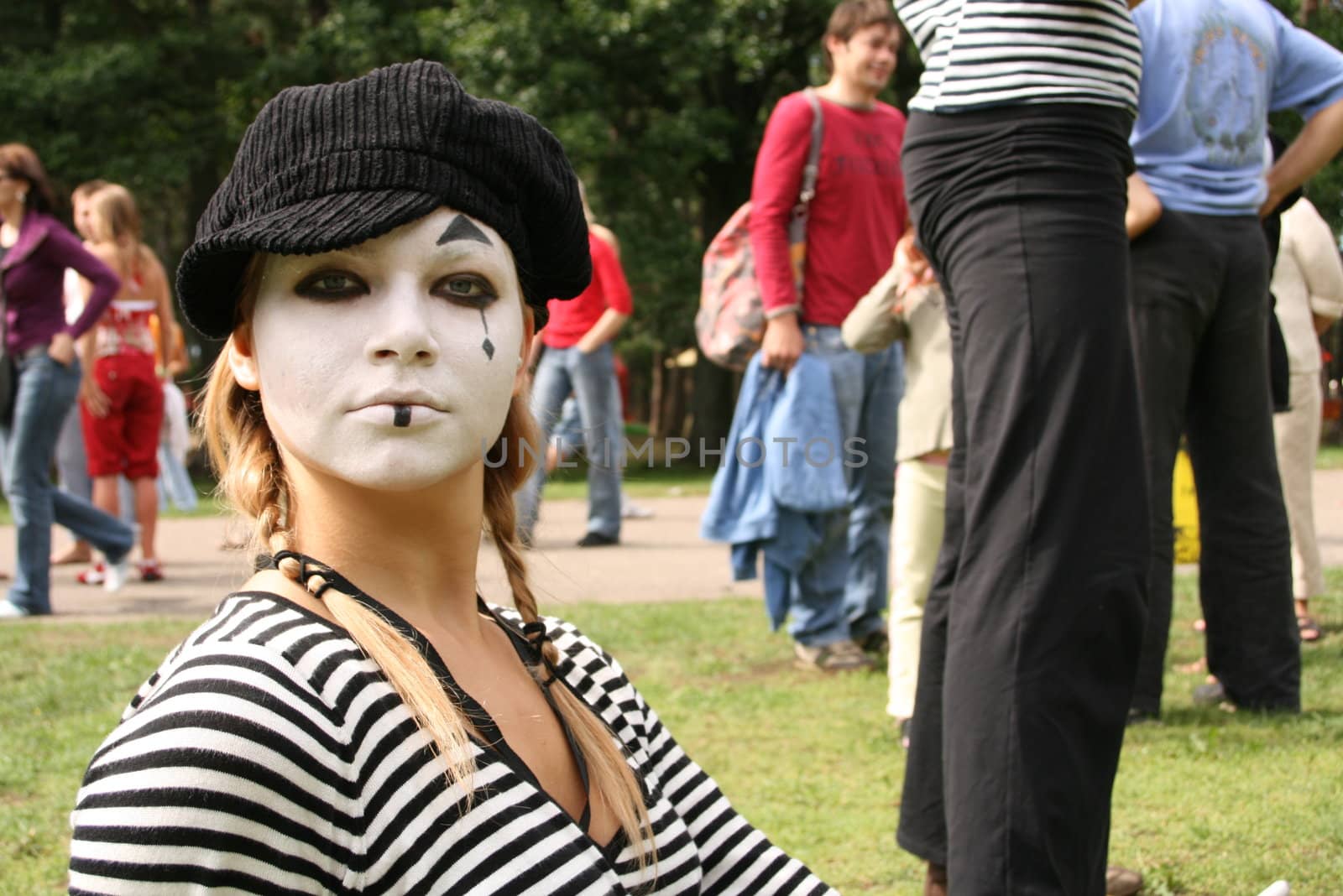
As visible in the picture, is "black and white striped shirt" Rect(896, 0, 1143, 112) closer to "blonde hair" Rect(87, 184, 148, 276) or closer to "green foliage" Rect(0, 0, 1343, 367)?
"blonde hair" Rect(87, 184, 148, 276)

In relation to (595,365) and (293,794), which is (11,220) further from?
(293,794)

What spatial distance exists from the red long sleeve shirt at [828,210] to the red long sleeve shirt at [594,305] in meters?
3.09

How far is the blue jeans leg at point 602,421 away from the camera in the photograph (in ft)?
27.5

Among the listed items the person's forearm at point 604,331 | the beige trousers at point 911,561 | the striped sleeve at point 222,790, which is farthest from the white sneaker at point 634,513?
the striped sleeve at point 222,790

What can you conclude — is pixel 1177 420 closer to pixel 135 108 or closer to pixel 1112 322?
pixel 1112 322

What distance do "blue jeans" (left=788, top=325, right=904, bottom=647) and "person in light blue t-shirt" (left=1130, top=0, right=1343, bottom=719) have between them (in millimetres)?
1297

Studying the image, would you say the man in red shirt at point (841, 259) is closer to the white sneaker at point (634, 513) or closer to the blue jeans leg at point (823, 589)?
the blue jeans leg at point (823, 589)

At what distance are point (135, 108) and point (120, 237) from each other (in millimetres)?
14985

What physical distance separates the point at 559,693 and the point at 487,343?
1.44 ft

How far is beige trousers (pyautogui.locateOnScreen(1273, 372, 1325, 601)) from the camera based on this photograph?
207 inches

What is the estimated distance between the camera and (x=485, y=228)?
1.63 m

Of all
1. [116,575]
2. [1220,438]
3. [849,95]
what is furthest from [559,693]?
[116,575]

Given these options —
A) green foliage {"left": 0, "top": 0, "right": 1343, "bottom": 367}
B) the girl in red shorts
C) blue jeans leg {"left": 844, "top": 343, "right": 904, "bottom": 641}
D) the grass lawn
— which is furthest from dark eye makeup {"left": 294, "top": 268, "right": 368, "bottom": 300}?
green foliage {"left": 0, "top": 0, "right": 1343, "bottom": 367}

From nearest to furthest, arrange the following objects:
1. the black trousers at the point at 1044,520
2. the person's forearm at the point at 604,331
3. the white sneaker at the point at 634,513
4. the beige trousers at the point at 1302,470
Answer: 1. the black trousers at the point at 1044,520
2. the beige trousers at the point at 1302,470
3. the person's forearm at the point at 604,331
4. the white sneaker at the point at 634,513
